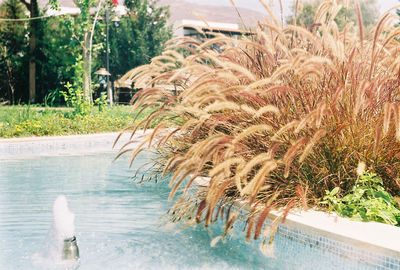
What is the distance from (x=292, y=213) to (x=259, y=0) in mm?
1525

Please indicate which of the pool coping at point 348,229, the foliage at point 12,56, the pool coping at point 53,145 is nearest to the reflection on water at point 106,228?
the pool coping at point 348,229

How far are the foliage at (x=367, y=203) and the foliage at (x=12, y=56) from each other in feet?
64.3

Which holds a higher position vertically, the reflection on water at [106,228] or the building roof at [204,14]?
the building roof at [204,14]

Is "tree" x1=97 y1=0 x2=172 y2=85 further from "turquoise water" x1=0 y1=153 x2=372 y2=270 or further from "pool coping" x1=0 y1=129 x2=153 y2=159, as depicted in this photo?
"turquoise water" x1=0 y1=153 x2=372 y2=270

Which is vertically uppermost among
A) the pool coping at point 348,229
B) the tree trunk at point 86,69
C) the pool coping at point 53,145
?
the tree trunk at point 86,69

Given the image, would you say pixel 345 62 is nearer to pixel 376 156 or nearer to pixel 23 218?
pixel 376 156

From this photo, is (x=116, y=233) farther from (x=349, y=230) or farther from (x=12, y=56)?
(x=12, y=56)

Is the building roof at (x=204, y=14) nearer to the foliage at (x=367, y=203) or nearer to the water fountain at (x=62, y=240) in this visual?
the foliage at (x=367, y=203)

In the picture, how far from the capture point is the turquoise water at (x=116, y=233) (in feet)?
9.70

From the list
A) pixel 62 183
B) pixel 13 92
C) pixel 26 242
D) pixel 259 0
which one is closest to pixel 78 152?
pixel 62 183

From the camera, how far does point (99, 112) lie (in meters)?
12.2

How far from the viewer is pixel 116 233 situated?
12.0ft

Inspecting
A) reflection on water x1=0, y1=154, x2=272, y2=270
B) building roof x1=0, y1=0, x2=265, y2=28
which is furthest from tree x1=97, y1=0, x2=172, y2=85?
reflection on water x1=0, y1=154, x2=272, y2=270

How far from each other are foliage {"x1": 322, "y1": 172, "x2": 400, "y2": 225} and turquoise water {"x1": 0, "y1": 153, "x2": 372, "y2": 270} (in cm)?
40
